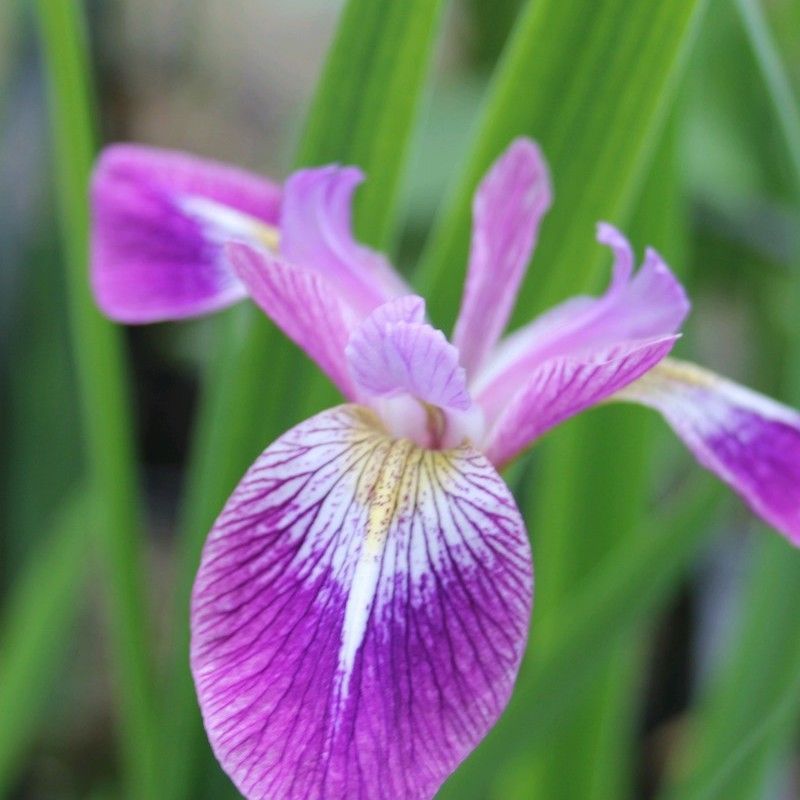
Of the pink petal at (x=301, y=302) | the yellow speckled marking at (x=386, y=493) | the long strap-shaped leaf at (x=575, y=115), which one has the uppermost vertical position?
the long strap-shaped leaf at (x=575, y=115)

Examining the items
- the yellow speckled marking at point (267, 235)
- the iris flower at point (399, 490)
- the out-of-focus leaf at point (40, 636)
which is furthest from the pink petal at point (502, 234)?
the out-of-focus leaf at point (40, 636)

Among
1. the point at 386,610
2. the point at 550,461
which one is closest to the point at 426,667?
the point at 386,610

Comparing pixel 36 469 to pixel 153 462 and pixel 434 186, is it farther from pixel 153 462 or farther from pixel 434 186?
pixel 434 186

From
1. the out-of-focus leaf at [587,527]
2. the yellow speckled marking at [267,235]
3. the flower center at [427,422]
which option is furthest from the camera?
the out-of-focus leaf at [587,527]

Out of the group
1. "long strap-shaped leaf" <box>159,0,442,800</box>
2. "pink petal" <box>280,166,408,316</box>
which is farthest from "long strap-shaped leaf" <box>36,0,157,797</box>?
"pink petal" <box>280,166,408,316</box>

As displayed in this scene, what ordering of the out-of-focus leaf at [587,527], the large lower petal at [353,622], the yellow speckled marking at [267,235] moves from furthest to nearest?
the out-of-focus leaf at [587,527] → the yellow speckled marking at [267,235] → the large lower petal at [353,622]

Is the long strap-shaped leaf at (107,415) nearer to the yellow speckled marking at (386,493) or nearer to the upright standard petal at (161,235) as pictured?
the upright standard petal at (161,235)

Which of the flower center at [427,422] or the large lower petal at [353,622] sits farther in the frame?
the flower center at [427,422]

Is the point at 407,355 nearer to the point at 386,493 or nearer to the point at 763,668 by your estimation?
the point at 386,493
